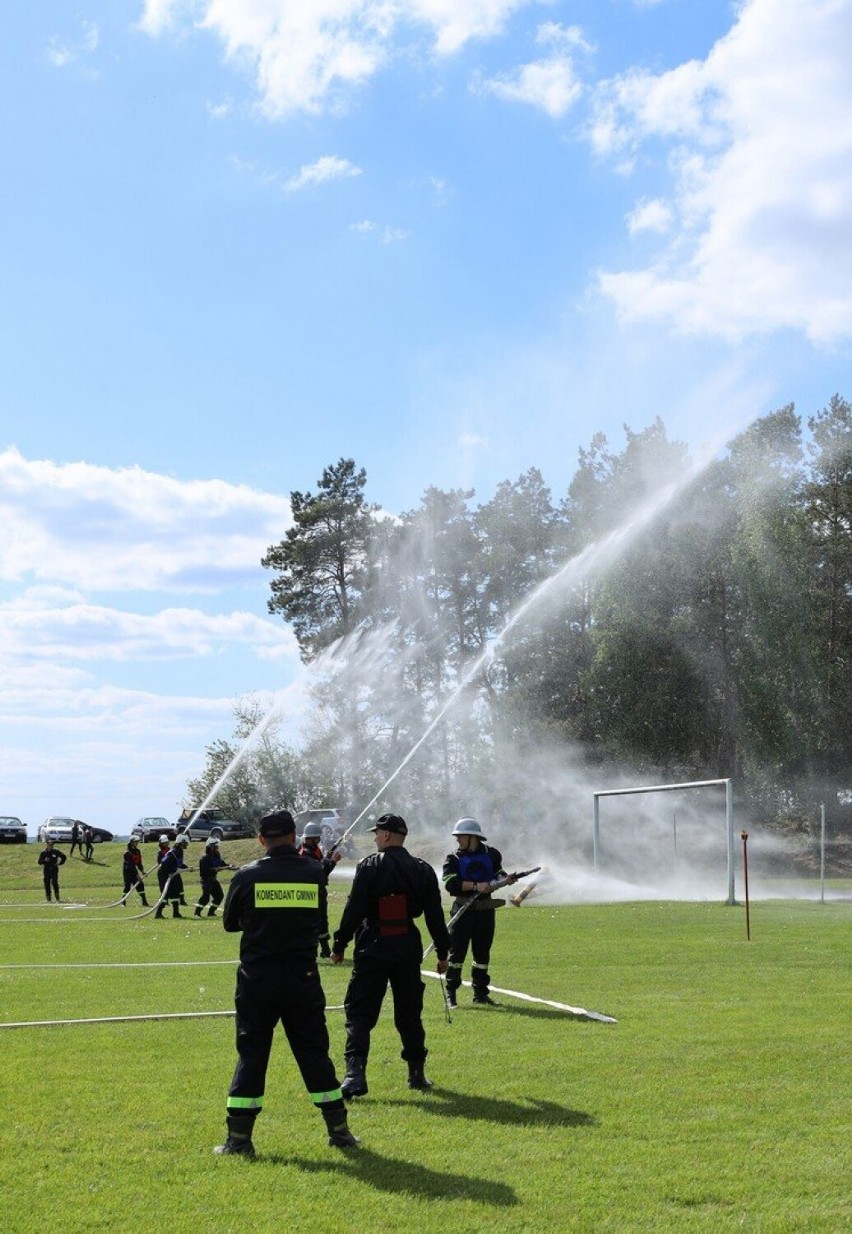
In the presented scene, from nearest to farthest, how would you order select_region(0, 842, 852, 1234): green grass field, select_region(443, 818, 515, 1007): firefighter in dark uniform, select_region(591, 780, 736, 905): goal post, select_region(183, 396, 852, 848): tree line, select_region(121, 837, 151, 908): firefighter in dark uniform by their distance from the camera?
select_region(0, 842, 852, 1234): green grass field, select_region(443, 818, 515, 1007): firefighter in dark uniform, select_region(591, 780, 736, 905): goal post, select_region(121, 837, 151, 908): firefighter in dark uniform, select_region(183, 396, 852, 848): tree line

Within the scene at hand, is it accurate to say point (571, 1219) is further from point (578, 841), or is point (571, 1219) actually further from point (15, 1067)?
point (578, 841)

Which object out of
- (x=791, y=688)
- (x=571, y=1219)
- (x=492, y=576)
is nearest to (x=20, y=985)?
(x=571, y=1219)

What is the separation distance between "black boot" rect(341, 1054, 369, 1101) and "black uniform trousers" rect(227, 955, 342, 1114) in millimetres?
1436

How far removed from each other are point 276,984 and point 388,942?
6.03 ft

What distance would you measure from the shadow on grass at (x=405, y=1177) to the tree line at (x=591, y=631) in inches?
1493

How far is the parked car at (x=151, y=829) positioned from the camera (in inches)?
2486

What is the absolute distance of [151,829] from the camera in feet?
211

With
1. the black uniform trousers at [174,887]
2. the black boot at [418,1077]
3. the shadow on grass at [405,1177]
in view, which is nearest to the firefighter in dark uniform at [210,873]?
the black uniform trousers at [174,887]

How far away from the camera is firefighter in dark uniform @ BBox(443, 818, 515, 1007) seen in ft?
42.3

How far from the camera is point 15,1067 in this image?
9758 millimetres

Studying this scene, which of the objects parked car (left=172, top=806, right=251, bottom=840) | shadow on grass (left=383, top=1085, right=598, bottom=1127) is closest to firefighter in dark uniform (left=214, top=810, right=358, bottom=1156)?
shadow on grass (left=383, top=1085, right=598, bottom=1127)

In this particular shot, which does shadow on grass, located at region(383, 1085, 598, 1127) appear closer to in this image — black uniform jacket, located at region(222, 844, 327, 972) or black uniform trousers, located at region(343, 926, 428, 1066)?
black uniform trousers, located at region(343, 926, 428, 1066)

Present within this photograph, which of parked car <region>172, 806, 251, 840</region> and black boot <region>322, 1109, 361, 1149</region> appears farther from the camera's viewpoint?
parked car <region>172, 806, 251, 840</region>

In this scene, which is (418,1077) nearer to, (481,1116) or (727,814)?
(481,1116)
